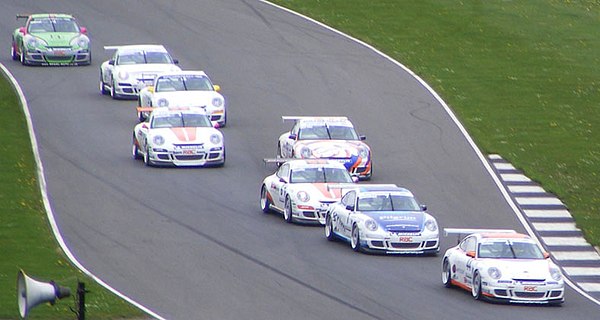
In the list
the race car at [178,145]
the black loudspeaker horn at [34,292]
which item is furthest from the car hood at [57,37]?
the black loudspeaker horn at [34,292]

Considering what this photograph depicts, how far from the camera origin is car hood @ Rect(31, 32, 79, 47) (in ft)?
165

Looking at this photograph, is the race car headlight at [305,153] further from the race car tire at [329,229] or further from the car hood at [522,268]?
the car hood at [522,268]

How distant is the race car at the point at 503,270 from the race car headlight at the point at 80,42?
23456mm

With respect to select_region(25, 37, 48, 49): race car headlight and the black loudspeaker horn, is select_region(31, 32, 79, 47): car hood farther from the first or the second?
the black loudspeaker horn

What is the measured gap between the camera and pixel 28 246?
30.2m

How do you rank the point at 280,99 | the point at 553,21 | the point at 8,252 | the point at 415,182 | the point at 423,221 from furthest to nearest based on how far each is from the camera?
1. the point at 553,21
2. the point at 280,99
3. the point at 415,182
4. the point at 423,221
5. the point at 8,252

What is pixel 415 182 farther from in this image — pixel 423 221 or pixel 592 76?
pixel 592 76

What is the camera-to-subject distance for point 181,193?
36.3 m

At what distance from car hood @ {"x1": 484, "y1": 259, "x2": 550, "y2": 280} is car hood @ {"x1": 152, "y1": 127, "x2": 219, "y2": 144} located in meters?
12.2

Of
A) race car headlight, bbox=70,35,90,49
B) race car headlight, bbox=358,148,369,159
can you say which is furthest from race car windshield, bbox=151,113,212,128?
race car headlight, bbox=70,35,90,49

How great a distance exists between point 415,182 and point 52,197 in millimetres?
9068

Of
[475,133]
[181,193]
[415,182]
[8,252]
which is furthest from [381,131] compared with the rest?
[8,252]

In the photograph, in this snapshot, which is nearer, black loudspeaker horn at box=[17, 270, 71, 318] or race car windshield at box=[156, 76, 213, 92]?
black loudspeaker horn at box=[17, 270, 71, 318]

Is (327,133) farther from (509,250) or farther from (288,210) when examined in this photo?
(509,250)
